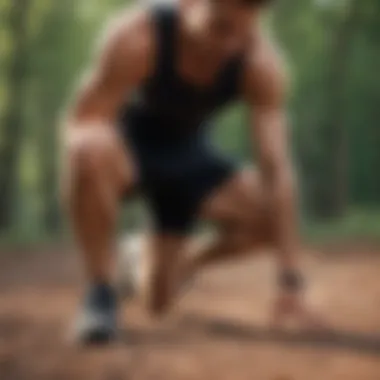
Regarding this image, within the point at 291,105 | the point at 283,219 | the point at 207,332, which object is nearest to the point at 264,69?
the point at 291,105

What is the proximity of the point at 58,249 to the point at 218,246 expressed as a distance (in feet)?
0.56

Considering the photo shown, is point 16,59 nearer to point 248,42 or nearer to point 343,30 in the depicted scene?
point 248,42

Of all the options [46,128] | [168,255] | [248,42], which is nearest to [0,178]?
[46,128]

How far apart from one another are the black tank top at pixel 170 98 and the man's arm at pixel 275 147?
3 cm

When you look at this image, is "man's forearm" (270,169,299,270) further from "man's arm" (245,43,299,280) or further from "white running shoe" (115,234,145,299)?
"white running shoe" (115,234,145,299)

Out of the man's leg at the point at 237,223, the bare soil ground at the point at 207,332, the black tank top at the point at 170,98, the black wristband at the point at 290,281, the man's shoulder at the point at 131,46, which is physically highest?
the man's shoulder at the point at 131,46

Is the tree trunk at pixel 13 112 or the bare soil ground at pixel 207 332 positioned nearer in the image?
the bare soil ground at pixel 207 332

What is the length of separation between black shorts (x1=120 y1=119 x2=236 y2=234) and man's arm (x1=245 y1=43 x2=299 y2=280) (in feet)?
0.13

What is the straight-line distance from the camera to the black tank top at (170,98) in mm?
1051

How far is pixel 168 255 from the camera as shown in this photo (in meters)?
1.10

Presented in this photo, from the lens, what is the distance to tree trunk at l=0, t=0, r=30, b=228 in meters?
1.13

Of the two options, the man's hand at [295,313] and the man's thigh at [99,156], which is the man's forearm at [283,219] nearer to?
the man's hand at [295,313]

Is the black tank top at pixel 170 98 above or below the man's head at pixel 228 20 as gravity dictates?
below

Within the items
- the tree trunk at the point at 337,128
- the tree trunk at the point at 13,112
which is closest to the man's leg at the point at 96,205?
the tree trunk at the point at 13,112
